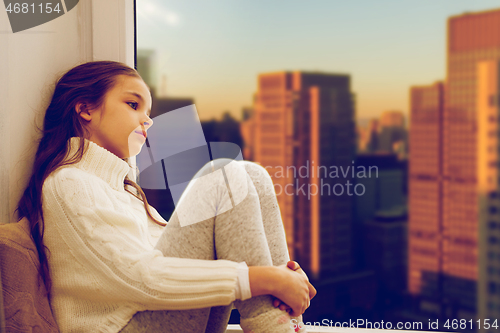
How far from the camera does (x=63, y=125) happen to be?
0.92m

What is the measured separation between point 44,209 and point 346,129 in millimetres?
14932

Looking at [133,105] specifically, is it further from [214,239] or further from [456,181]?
[456,181]

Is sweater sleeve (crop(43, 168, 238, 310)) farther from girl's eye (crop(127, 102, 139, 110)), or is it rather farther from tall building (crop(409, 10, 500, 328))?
tall building (crop(409, 10, 500, 328))

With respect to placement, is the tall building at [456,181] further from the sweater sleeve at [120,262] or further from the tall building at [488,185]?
the sweater sleeve at [120,262]

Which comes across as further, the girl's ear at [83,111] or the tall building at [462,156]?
the tall building at [462,156]

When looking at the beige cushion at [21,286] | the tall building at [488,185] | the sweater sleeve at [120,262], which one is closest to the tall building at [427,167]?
the tall building at [488,185]

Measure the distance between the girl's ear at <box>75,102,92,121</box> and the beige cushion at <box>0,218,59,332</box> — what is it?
314 millimetres

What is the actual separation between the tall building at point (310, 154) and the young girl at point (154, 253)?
344mm

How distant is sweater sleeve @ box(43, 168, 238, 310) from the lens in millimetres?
699

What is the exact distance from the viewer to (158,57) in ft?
5.49

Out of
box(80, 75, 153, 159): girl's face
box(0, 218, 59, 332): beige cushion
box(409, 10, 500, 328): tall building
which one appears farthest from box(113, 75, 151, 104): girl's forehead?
box(409, 10, 500, 328): tall building

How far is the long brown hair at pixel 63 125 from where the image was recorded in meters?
0.82

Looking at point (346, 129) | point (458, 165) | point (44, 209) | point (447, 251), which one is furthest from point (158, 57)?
point (447, 251)

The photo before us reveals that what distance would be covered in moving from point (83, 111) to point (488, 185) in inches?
816
